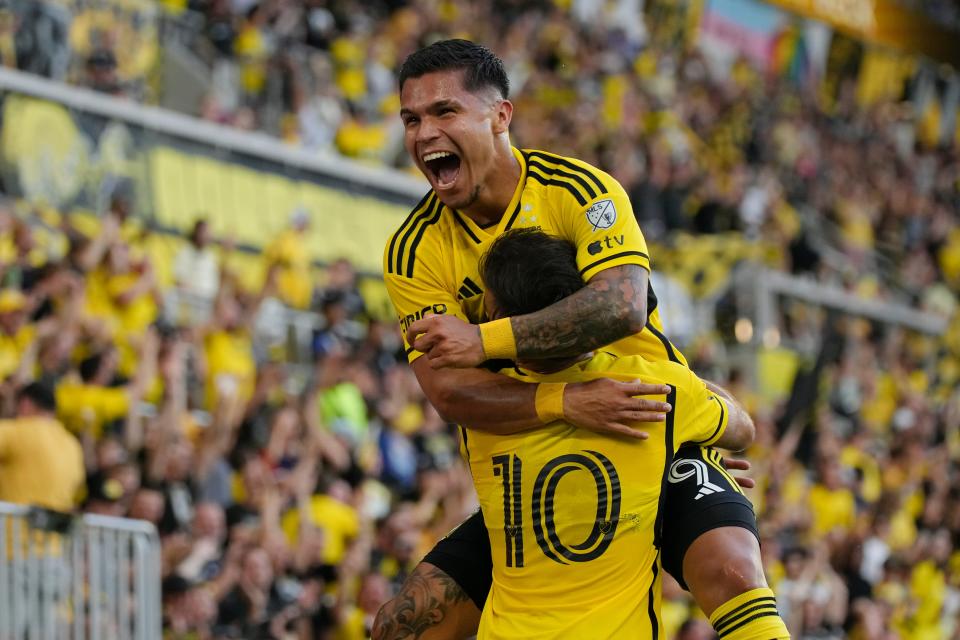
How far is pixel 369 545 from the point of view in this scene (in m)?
11.1

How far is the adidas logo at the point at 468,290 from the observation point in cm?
573

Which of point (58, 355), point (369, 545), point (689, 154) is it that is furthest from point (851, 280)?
point (58, 355)

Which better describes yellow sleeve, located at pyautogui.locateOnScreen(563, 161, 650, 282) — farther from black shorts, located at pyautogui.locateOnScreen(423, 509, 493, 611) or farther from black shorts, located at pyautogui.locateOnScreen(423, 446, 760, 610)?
black shorts, located at pyautogui.locateOnScreen(423, 509, 493, 611)

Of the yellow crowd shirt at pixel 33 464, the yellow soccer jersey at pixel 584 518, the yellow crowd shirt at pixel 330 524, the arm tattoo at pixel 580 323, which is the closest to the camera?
the arm tattoo at pixel 580 323

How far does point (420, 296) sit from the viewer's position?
5.69 metres

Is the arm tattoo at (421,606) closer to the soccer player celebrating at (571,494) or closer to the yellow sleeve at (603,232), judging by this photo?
the soccer player celebrating at (571,494)

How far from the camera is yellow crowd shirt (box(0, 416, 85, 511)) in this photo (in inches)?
356

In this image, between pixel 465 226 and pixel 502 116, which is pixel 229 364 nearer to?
pixel 465 226

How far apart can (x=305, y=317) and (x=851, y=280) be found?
414 inches

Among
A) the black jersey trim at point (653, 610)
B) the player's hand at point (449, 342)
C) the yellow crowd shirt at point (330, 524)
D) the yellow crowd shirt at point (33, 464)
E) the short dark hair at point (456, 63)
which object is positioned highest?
the short dark hair at point (456, 63)

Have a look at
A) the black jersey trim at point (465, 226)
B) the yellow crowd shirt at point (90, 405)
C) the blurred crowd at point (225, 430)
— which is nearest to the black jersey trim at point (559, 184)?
the black jersey trim at point (465, 226)

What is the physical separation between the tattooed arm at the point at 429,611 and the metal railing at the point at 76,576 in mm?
2910

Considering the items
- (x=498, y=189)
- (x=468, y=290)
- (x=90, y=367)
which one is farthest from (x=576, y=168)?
(x=90, y=367)

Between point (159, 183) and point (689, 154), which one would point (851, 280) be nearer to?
point (689, 154)
